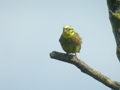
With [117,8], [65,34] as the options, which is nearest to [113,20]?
[117,8]

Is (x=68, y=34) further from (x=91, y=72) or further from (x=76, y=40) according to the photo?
(x=91, y=72)

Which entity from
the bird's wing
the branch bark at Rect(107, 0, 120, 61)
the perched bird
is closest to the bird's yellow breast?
the perched bird

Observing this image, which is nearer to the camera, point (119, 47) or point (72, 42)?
point (119, 47)

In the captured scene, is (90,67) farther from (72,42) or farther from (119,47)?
(72,42)

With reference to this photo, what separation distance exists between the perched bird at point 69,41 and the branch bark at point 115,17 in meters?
3.40

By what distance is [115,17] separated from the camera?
441 centimetres

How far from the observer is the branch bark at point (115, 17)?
14.1ft

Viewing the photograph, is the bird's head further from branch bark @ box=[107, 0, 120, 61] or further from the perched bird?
branch bark @ box=[107, 0, 120, 61]

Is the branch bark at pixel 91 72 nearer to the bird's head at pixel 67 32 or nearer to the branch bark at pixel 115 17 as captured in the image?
the branch bark at pixel 115 17

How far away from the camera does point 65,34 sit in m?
8.08

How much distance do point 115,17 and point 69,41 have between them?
3.81 m

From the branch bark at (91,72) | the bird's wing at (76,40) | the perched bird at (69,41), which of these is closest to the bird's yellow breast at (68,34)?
the perched bird at (69,41)

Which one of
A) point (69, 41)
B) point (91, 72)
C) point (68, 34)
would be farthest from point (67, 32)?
point (91, 72)

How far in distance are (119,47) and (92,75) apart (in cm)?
66
